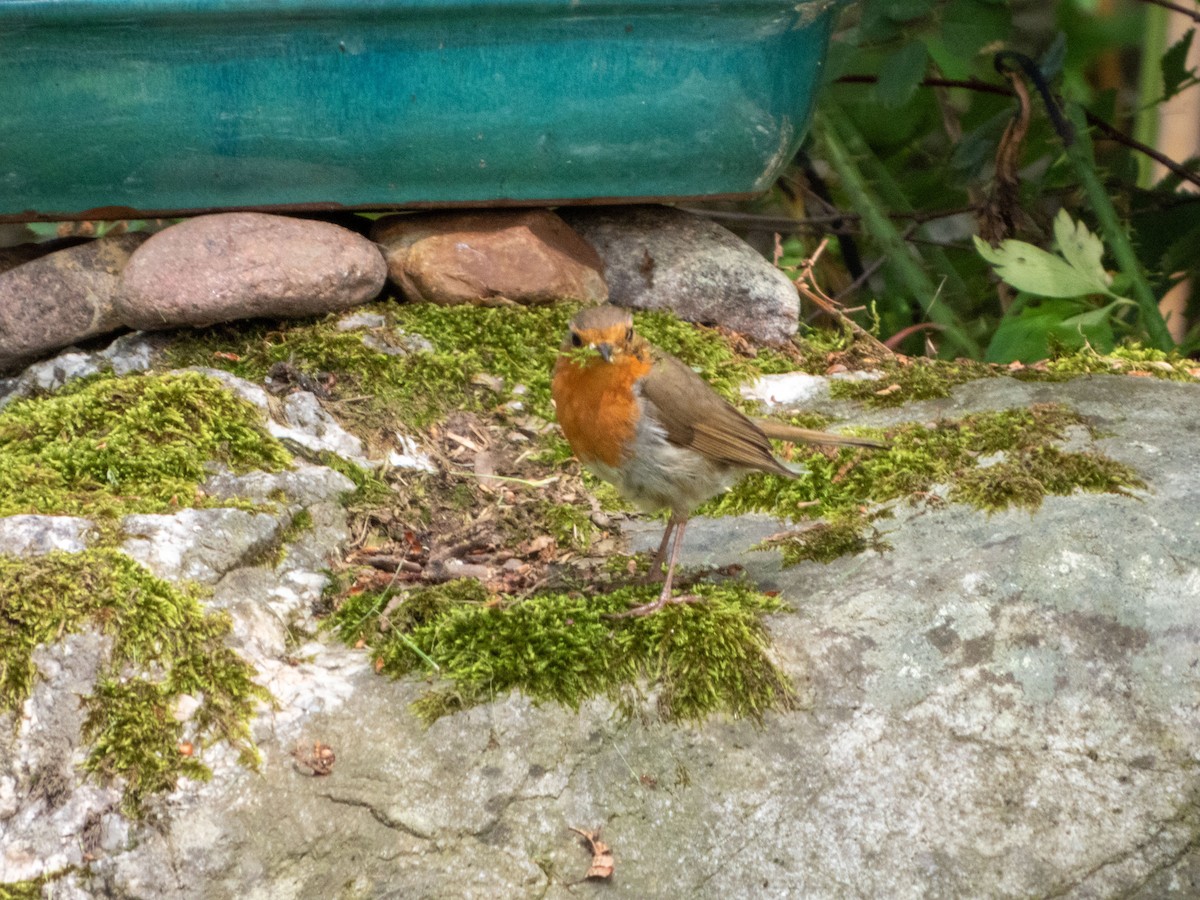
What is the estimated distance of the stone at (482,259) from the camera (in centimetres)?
466

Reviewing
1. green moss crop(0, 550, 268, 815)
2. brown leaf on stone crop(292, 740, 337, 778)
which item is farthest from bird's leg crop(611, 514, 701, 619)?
green moss crop(0, 550, 268, 815)

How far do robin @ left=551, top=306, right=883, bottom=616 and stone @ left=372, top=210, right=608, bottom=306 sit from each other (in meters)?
1.33

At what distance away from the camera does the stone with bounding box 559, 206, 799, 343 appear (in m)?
4.95

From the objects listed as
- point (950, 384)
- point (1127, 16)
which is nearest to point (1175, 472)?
point (950, 384)

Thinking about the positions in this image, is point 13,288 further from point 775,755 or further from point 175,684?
point 775,755

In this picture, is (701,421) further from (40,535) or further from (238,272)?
(238,272)

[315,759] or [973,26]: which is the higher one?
[973,26]

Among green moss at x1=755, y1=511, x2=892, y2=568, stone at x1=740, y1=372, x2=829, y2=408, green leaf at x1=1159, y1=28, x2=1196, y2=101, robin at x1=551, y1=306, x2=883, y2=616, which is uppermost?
green leaf at x1=1159, y1=28, x2=1196, y2=101

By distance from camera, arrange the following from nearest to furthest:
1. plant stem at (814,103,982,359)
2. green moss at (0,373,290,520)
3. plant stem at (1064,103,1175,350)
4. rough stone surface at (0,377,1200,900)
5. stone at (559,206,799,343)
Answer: rough stone surface at (0,377,1200,900)
green moss at (0,373,290,520)
stone at (559,206,799,343)
plant stem at (1064,103,1175,350)
plant stem at (814,103,982,359)

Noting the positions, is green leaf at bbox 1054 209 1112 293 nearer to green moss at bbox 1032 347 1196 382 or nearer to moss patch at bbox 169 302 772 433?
green moss at bbox 1032 347 1196 382

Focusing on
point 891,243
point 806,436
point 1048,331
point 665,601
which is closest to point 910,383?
point 1048,331

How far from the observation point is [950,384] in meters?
4.53

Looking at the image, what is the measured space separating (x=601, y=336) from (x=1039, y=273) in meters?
2.21

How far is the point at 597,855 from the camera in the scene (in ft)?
8.32
